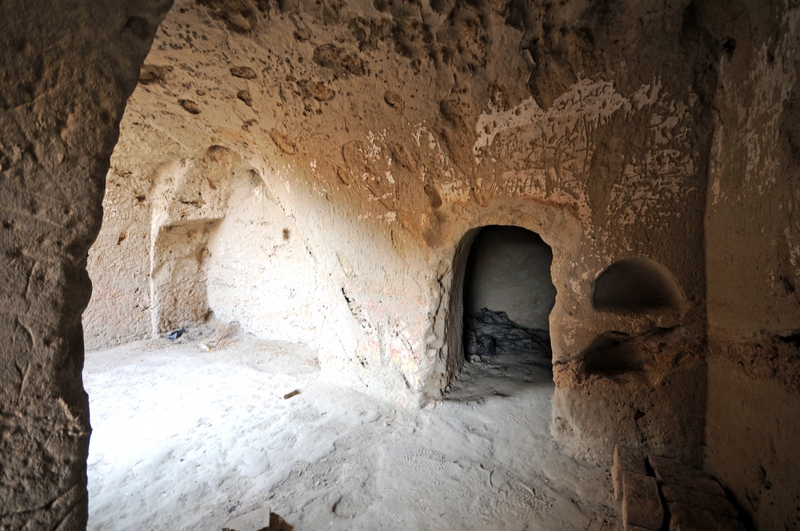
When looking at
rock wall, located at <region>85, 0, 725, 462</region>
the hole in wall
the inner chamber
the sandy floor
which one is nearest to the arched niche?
rock wall, located at <region>85, 0, 725, 462</region>

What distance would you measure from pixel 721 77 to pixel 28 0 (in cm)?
303

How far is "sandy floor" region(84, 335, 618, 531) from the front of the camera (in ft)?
7.86

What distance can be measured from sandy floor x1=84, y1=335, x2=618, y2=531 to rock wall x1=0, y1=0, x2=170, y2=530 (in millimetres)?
1598

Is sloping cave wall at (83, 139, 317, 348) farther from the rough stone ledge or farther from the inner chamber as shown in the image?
the rough stone ledge

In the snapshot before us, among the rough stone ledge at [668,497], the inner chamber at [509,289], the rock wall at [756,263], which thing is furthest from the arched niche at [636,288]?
the inner chamber at [509,289]

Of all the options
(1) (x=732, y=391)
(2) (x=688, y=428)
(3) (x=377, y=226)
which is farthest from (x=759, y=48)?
(3) (x=377, y=226)

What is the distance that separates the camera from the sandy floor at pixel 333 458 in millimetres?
2396

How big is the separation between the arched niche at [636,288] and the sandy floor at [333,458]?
1.10 meters

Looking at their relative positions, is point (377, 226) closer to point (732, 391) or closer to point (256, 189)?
point (732, 391)

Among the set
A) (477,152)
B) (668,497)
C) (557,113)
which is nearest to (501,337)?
(477,152)

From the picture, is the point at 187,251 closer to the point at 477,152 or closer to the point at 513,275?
the point at 513,275

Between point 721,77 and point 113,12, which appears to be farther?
point 721,77

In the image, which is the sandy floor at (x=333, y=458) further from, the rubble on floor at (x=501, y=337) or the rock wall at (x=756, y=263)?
the rock wall at (x=756, y=263)

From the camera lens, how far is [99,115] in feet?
3.77
